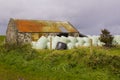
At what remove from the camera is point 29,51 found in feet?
93.8

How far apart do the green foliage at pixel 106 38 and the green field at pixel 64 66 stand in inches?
541

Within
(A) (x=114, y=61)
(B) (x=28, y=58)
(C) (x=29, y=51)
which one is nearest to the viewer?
(A) (x=114, y=61)

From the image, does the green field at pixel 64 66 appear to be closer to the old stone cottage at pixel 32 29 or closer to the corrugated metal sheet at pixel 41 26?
the old stone cottage at pixel 32 29

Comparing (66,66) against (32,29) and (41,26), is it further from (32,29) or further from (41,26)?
(41,26)

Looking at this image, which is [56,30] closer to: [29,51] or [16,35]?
[16,35]

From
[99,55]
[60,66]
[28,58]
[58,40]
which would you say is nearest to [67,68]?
[60,66]

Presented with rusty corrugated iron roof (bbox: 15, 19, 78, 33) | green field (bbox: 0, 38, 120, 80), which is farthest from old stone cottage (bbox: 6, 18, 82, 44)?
green field (bbox: 0, 38, 120, 80)

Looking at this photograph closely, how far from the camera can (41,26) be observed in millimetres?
53312

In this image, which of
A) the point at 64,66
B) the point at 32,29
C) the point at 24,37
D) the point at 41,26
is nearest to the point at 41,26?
the point at 41,26

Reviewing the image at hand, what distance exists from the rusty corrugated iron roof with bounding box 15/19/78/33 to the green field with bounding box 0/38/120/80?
2417 cm

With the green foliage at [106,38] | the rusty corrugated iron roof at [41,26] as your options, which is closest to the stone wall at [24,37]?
the rusty corrugated iron roof at [41,26]

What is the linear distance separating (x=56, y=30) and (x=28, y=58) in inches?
1040

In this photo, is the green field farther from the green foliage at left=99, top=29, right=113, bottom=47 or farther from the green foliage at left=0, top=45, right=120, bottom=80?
the green foliage at left=99, top=29, right=113, bottom=47

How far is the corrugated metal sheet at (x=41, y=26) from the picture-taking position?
51.8 metres
